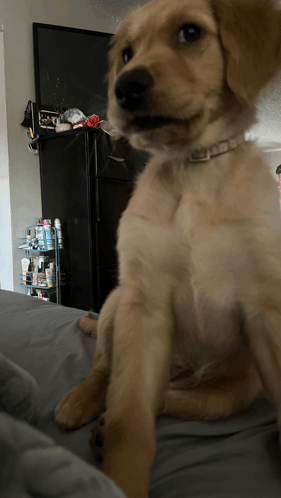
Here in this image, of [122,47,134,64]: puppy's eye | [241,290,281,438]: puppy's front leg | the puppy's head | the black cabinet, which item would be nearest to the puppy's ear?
the puppy's head

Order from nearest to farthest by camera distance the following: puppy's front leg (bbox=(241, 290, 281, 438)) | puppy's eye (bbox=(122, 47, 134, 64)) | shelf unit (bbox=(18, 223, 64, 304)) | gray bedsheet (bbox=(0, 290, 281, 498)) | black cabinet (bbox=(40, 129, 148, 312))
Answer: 1. gray bedsheet (bbox=(0, 290, 281, 498))
2. puppy's front leg (bbox=(241, 290, 281, 438))
3. puppy's eye (bbox=(122, 47, 134, 64))
4. black cabinet (bbox=(40, 129, 148, 312))
5. shelf unit (bbox=(18, 223, 64, 304))

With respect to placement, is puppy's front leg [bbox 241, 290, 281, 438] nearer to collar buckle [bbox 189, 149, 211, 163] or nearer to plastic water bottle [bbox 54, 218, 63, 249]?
collar buckle [bbox 189, 149, 211, 163]

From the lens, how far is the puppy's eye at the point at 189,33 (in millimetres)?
712

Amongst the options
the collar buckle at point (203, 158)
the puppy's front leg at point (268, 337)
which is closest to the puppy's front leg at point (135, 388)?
the puppy's front leg at point (268, 337)

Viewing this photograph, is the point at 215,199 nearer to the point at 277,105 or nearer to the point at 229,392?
the point at 229,392

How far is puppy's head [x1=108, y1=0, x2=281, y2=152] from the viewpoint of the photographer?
63cm

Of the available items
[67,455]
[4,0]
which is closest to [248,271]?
[67,455]

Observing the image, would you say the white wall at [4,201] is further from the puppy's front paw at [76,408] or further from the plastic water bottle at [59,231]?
the puppy's front paw at [76,408]

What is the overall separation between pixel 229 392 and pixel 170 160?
1.55 ft

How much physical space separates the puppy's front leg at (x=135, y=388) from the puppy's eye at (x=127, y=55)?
0.57 meters

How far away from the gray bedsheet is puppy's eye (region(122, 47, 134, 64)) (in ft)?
2.42

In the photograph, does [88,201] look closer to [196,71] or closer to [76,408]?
[196,71]

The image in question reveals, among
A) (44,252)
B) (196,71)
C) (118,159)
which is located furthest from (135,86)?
(44,252)

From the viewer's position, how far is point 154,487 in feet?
1.55
